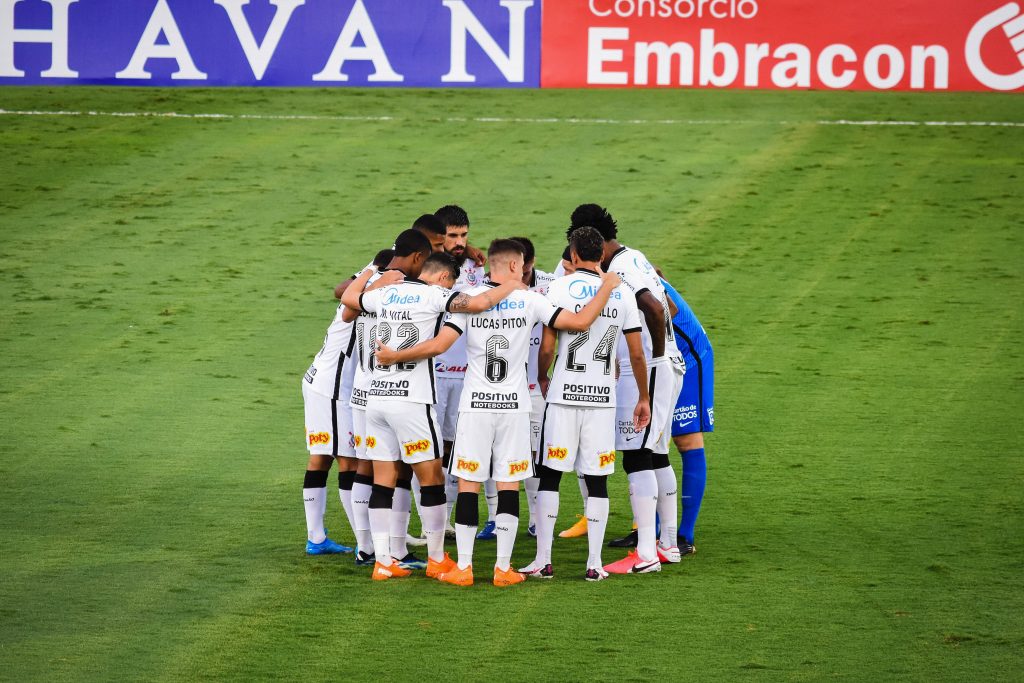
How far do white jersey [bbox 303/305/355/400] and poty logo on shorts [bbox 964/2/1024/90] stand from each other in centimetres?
1541

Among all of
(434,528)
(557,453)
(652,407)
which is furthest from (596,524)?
(434,528)

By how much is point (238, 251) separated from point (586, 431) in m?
9.47

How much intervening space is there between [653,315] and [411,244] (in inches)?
52.1

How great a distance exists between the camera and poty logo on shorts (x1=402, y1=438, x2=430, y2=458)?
7281 mm

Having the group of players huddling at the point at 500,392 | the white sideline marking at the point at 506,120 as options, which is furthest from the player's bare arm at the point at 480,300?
the white sideline marking at the point at 506,120

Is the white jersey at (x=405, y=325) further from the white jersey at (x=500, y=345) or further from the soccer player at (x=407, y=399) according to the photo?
the white jersey at (x=500, y=345)

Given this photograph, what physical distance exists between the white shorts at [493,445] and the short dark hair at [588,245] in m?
0.87

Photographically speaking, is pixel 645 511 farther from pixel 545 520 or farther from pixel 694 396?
pixel 694 396

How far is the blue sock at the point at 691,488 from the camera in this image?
311 inches

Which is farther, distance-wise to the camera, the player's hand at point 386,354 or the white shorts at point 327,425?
the white shorts at point 327,425

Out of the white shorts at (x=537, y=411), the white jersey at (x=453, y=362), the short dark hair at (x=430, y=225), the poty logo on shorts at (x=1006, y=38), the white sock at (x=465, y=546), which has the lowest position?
the white sock at (x=465, y=546)

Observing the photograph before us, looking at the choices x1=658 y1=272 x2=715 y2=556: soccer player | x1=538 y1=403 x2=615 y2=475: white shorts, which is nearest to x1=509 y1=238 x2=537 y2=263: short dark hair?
x1=658 y1=272 x2=715 y2=556: soccer player

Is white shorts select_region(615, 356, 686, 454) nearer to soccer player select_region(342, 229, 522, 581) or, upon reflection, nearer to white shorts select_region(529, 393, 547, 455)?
white shorts select_region(529, 393, 547, 455)

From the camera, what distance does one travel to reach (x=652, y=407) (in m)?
7.62
